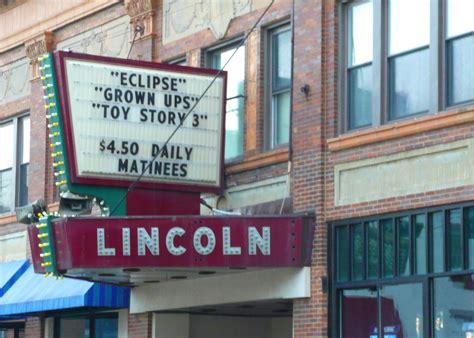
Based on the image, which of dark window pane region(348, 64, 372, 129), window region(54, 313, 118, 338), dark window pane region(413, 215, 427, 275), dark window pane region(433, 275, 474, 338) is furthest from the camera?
window region(54, 313, 118, 338)

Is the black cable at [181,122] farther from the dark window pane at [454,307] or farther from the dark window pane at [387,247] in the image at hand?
the dark window pane at [454,307]

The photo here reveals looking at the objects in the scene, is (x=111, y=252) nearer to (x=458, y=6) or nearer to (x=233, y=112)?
(x=233, y=112)

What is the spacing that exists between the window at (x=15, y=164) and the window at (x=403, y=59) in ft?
36.7

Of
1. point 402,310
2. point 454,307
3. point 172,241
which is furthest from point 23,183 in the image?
point 454,307

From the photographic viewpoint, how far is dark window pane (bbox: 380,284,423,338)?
18.6 meters

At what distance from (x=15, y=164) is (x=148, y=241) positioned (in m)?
10.5

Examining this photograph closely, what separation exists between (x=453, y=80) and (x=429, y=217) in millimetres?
1944

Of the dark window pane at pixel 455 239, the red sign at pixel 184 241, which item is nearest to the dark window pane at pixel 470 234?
the dark window pane at pixel 455 239

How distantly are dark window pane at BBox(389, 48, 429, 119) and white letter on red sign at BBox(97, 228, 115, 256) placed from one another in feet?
15.4

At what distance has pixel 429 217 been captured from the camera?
1847cm

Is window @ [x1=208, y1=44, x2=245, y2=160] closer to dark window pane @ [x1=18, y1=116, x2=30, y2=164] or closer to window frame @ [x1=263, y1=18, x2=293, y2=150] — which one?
window frame @ [x1=263, y1=18, x2=293, y2=150]

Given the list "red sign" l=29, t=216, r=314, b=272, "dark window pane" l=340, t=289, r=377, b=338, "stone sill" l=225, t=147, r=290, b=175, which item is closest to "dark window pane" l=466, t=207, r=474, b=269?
"dark window pane" l=340, t=289, r=377, b=338

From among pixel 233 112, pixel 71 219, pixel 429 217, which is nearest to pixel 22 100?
pixel 233 112

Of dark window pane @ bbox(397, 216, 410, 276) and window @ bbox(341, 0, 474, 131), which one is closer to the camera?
window @ bbox(341, 0, 474, 131)
